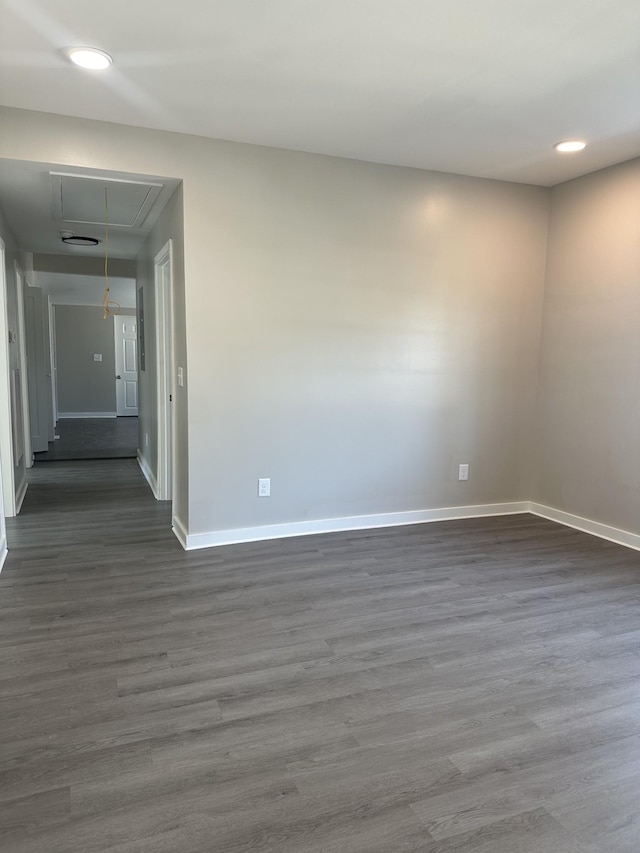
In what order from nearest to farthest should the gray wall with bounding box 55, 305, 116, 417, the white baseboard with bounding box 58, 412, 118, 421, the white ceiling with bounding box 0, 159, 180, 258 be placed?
the white ceiling with bounding box 0, 159, 180, 258, the gray wall with bounding box 55, 305, 116, 417, the white baseboard with bounding box 58, 412, 118, 421

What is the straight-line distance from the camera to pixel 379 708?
6.84 feet

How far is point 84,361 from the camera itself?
11039mm

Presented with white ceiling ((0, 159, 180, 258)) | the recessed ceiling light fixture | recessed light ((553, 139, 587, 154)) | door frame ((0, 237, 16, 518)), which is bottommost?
door frame ((0, 237, 16, 518))

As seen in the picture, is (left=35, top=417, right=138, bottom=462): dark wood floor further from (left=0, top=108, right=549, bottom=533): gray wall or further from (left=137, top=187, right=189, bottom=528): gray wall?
(left=0, top=108, right=549, bottom=533): gray wall

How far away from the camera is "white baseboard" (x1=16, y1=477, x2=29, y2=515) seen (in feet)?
15.0

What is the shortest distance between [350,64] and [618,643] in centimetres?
293

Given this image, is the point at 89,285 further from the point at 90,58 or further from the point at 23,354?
the point at 90,58

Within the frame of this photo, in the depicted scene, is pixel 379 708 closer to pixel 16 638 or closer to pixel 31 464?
pixel 16 638

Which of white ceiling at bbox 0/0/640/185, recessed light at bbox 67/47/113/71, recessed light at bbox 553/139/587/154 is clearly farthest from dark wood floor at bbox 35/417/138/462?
recessed light at bbox 553/139/587/154

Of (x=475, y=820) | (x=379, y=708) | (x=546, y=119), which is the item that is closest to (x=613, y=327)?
(x=546, y=119)

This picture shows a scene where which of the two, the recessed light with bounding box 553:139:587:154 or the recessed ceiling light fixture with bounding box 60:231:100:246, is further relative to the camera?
the recessed ceiling light fixture with bounding box 60:231:100:246

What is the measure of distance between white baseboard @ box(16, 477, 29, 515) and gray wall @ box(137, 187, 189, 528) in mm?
1145

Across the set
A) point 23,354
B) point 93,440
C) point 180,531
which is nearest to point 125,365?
point 93,440

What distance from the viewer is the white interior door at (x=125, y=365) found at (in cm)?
1124
